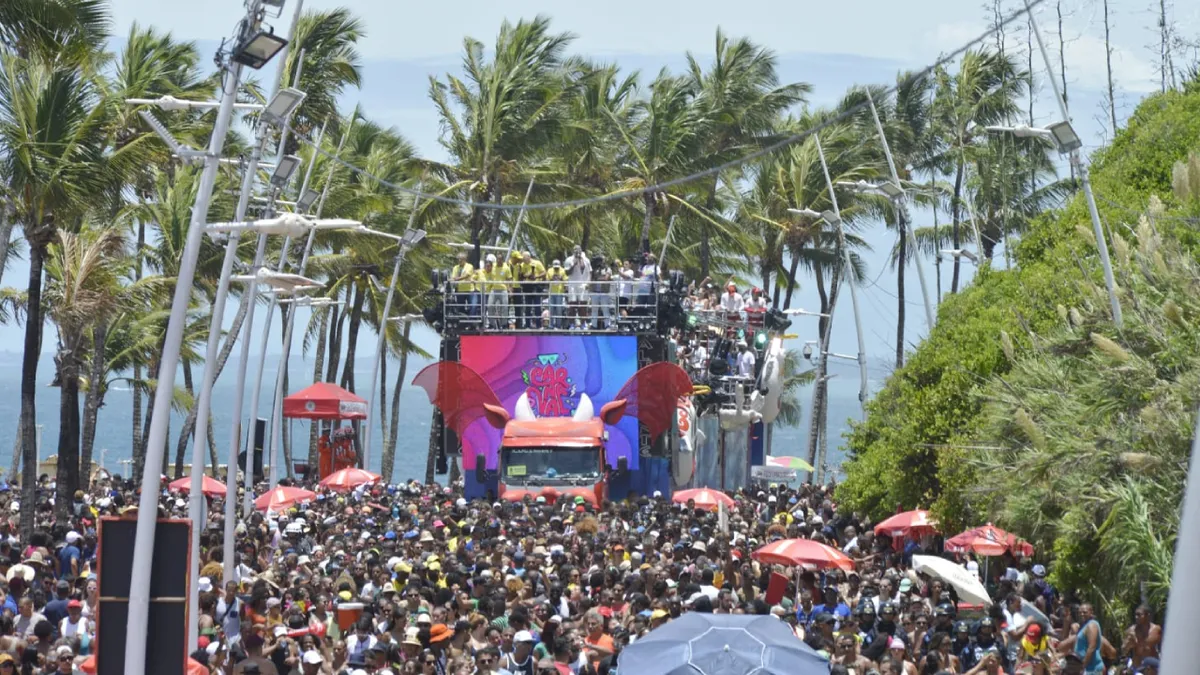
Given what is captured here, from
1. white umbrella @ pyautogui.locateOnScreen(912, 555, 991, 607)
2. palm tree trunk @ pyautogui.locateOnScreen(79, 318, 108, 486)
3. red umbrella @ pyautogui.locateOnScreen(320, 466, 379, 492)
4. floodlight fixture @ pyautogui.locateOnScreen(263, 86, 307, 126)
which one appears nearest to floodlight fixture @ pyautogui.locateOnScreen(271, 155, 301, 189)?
floodlight fixture @ pyautogui.locateOnScreen(263, 86, 307, 126)

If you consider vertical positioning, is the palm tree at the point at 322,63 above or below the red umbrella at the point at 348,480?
above

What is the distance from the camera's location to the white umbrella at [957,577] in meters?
19.6

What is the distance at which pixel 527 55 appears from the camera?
5356 centimetres

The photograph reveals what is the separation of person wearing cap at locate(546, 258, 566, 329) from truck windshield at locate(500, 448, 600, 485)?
419cm

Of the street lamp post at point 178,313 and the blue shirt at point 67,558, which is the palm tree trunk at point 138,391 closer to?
the blue shirt at point 67,558

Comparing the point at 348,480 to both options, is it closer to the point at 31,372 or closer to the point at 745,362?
the point at 31,372

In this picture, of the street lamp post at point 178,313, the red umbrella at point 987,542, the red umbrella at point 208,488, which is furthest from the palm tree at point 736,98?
the street lamp post at point 178,313

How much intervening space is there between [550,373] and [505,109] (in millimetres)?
16075

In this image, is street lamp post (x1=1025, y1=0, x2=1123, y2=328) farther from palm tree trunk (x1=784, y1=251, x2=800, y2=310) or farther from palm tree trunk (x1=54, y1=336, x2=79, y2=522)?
palm tree trunk (x1=784, y1=251, x2=800, y2=310)

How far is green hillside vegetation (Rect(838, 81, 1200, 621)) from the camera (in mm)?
16938

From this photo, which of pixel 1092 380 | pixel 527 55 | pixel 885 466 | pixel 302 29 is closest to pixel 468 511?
pixel 885 466

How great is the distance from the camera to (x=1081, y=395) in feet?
64.0

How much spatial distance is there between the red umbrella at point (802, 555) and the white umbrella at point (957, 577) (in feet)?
4.49

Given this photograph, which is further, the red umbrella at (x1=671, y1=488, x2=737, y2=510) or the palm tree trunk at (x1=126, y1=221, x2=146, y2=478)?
the palm tree trunk at (x1=126, y1=221, x2=146, y2=478)
